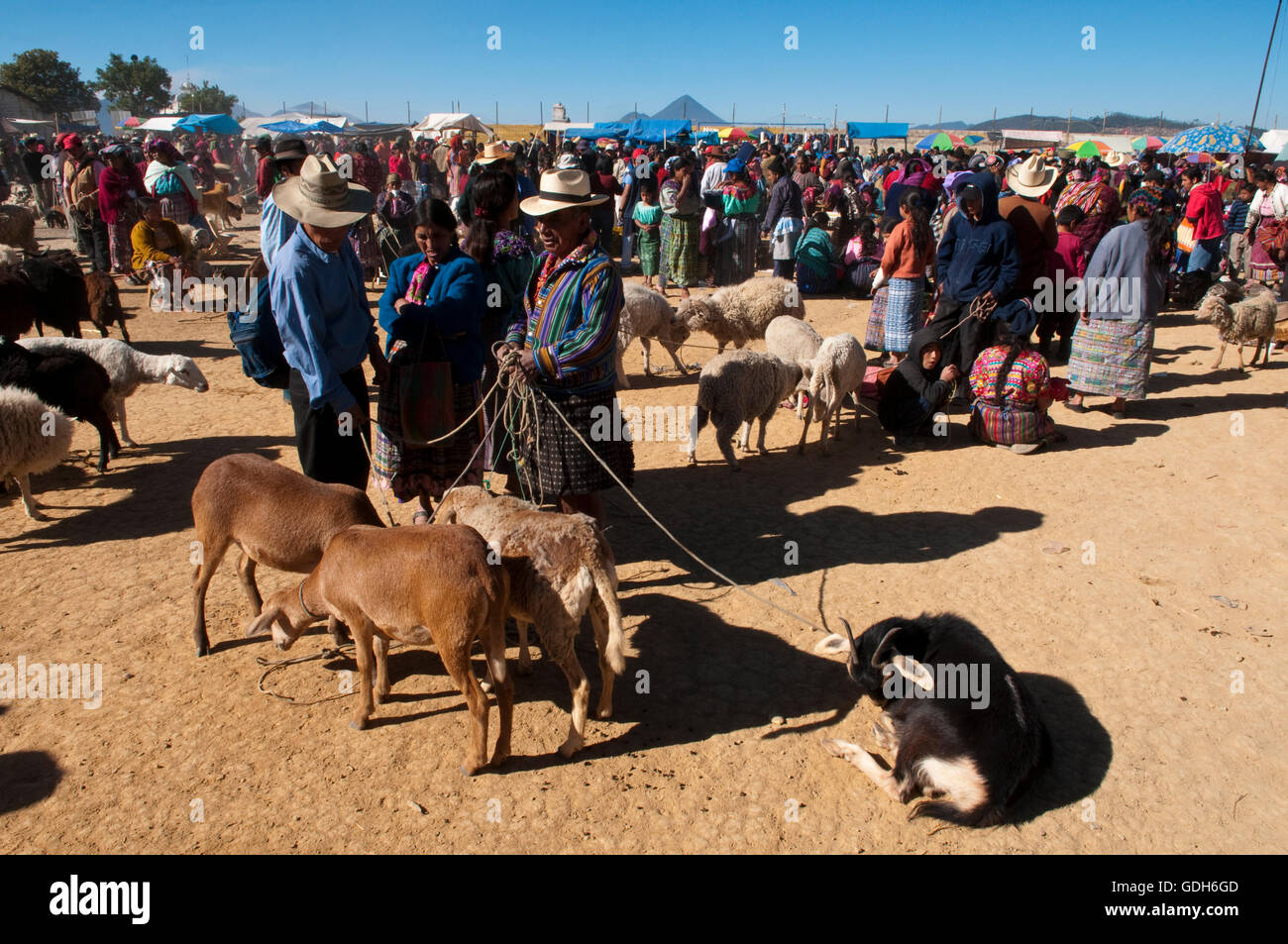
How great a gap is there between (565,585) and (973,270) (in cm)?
613

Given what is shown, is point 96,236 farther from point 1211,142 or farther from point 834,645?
point 1211,142

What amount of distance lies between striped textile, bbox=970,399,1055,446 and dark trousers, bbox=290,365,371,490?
223 inches

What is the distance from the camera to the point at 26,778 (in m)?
3.20

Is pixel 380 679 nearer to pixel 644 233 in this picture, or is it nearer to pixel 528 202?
pixel 528 202

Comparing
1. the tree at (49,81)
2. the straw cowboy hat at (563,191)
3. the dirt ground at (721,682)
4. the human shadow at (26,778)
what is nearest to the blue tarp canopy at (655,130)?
the dirt ground at (721,682)

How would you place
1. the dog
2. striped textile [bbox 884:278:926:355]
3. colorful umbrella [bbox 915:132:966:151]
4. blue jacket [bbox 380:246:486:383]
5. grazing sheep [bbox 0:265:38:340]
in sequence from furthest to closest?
colorful umbrella [bbox 915:132:966:151]
striped textile [bbox 884:278:926:355]
grazing sheep [bbox 0:265:38:340]
blue jacket [bbox 380:246:486:383]
the dog

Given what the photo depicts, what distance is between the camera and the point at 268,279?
3816 mm

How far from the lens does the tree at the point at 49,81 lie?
168ft

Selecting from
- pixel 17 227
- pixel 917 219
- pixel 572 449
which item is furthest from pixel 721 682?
pixel 17 227

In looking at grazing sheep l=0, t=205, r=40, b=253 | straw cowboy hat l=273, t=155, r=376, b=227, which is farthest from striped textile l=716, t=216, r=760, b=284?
grazing sheep l=0, t=205, r=40, b=253

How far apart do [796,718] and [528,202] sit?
290cm

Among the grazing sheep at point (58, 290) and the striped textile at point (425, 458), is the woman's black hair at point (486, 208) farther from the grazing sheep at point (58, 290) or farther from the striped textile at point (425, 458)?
the grazing sheep at point (58, 290)

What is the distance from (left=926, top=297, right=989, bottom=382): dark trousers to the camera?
25.0 feet

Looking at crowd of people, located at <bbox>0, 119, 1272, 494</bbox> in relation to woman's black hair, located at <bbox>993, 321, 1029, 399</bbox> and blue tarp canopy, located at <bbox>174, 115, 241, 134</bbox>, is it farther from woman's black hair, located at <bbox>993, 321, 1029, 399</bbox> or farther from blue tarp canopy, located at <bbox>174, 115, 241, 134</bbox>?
blue tarp canopy, located at <bbox>174, 115, 241, 134</bbox>
